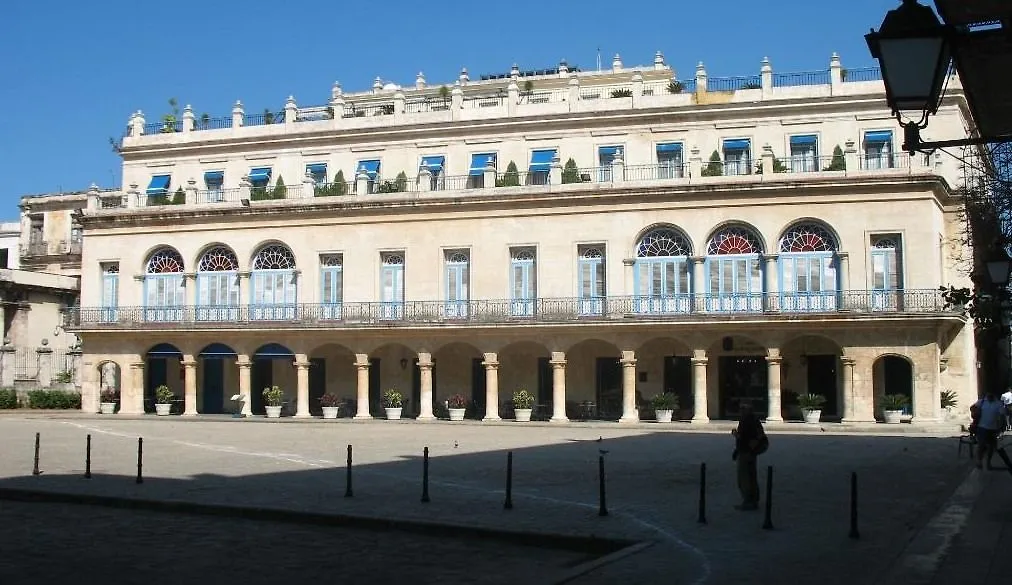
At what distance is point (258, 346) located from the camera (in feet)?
133

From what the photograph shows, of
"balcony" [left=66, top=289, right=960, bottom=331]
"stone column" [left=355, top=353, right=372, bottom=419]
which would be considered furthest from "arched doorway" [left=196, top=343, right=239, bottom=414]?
"stone column" [left=355, top=353, right=372, bottom=419]

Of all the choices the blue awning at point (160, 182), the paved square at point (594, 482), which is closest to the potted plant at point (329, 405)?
the paved square at point (594, 482)

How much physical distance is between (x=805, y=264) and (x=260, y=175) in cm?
2241

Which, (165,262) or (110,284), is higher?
(165,262)

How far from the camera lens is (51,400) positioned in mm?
45062

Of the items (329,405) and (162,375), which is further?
(162,375)

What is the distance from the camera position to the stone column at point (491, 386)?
37.7 metres

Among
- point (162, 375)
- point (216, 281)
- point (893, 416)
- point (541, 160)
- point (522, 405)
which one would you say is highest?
point (541, 160)

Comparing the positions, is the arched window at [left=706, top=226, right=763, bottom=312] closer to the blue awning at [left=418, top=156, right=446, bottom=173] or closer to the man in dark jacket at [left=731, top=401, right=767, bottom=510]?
the blue awning at [left=418, top=156, right=446, bottom=173]

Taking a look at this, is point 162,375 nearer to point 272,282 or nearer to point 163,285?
point 163,285

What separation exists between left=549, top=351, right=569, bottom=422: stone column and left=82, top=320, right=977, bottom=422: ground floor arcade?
36mm

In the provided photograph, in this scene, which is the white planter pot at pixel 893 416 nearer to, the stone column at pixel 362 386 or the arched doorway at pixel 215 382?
the stone column at pixel 362 386

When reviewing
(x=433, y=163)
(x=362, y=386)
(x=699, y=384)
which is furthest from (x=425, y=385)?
(x=699, y=384)

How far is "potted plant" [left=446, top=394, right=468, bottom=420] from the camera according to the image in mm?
38344
